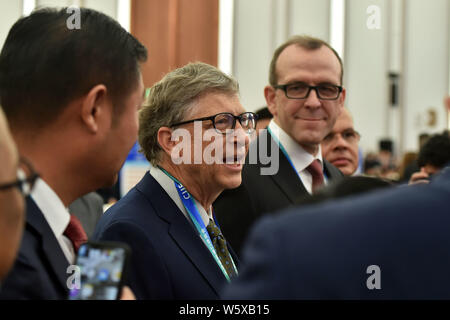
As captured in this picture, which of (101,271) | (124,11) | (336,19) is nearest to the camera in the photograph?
(101,271)

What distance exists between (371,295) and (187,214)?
1.18m

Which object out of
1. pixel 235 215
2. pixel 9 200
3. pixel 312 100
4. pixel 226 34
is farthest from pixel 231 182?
pixel 226 34

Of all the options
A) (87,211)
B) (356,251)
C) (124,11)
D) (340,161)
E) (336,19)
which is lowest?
(87,211)

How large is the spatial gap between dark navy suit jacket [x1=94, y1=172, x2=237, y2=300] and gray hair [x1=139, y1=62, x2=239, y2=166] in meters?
0.29

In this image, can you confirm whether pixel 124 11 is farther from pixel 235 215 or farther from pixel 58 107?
pixel 58 107

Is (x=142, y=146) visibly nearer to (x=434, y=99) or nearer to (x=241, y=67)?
(x=241, y=67)

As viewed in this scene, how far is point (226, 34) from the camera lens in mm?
10680

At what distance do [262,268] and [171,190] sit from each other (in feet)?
3.97

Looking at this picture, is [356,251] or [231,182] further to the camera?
[231,182]

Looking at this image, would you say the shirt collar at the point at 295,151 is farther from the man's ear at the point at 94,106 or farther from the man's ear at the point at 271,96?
the man's ear at the point at 94,106

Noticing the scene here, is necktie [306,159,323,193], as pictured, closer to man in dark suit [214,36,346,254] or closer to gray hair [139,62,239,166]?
man in dark suit [214,36,346,254]

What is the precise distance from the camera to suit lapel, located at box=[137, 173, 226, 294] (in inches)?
67.0

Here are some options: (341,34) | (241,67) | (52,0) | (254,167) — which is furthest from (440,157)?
(341,34)

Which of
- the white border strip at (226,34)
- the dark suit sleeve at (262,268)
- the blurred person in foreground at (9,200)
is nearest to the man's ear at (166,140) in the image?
the blurred person in foreground at (9,200)
